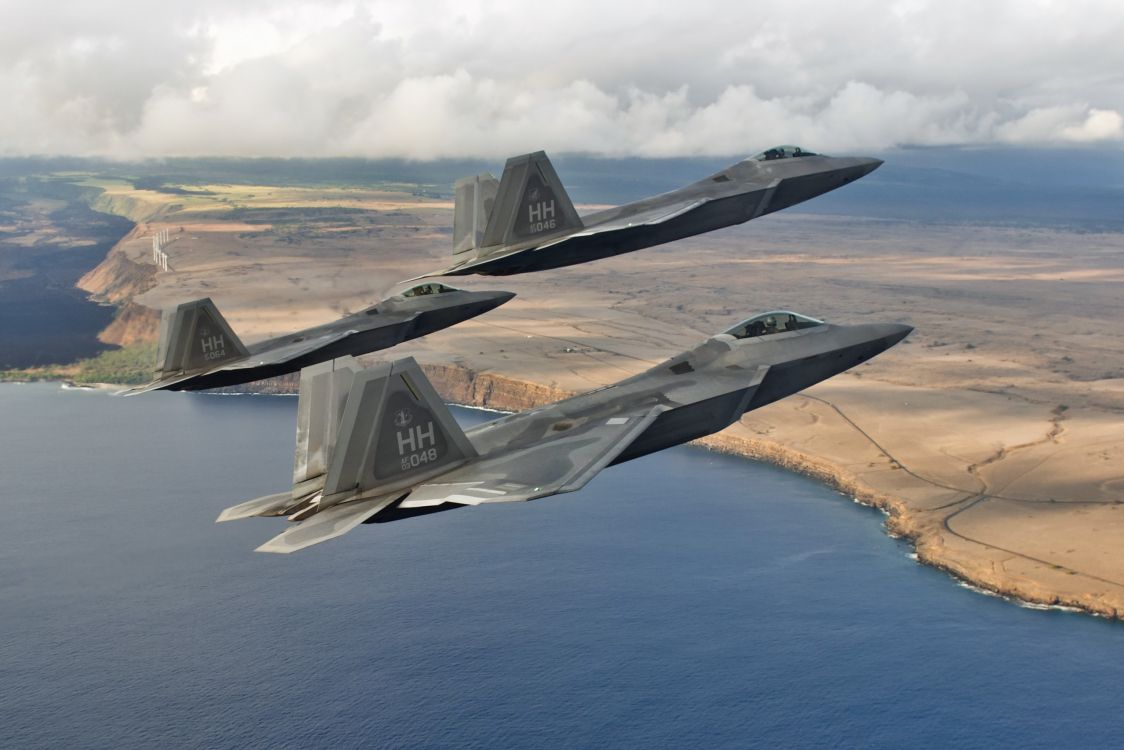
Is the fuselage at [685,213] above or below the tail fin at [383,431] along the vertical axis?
above

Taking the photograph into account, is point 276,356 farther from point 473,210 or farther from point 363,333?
point 473,210

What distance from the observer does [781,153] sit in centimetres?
6350

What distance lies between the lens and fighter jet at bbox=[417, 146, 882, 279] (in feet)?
176

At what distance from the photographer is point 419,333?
6619cm

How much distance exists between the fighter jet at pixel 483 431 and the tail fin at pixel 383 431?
40 mm

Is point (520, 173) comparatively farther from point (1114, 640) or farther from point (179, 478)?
point (179, 478)

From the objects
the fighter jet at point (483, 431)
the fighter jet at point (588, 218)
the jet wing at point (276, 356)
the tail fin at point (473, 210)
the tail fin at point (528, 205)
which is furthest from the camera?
the tail fin at point (473, 210)

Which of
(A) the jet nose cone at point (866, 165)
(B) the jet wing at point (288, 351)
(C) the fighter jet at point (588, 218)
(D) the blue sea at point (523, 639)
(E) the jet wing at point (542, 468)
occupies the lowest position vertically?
(D) the blue sea at point (523, 639)

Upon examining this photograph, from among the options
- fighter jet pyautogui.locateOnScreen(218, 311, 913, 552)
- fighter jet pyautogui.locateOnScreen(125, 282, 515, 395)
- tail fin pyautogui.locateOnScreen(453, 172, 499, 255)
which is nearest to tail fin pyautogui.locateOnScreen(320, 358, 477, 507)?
fighter jet pyautogui.locateOnScreen(218, 311, 913, 552)

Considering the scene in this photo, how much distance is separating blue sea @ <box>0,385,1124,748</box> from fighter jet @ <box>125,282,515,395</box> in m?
58.6

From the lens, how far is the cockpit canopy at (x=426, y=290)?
220ft

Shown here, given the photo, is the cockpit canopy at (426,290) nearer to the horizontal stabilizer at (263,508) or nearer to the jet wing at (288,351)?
the jet wing at (288,351)

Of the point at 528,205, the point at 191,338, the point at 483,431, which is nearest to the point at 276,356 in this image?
the point at 191,338

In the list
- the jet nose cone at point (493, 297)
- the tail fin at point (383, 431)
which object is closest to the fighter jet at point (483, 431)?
the tail fin at point (383, 431)
